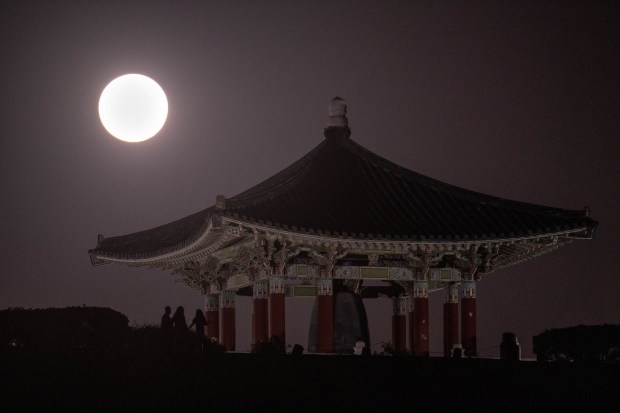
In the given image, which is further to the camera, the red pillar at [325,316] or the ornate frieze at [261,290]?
the ornate frieze at [261,290]

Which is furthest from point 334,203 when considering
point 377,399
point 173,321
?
point 377,399

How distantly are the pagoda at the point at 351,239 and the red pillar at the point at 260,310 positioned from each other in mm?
32

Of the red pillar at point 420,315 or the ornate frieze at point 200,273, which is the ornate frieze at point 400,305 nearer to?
the red pillar at point 420,315

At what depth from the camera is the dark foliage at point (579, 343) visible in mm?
35875

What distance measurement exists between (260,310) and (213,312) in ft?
17.0

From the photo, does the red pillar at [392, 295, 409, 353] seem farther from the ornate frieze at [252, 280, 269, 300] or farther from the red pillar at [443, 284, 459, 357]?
the ornate frieze at [252, 280, 269, 300]

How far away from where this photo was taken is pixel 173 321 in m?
33.0

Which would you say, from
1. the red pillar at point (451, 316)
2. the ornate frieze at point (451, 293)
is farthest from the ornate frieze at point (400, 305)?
the ornate frieze at point (451, 293)

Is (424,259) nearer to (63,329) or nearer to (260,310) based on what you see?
(260,310)

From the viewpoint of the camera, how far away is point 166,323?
32562 millimetres

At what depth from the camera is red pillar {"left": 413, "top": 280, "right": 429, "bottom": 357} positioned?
37.9 m

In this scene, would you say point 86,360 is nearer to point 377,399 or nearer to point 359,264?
point 377,399

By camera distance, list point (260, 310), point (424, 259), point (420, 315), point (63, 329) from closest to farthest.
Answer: point (63, 329) < point (424, 259) < point (420, 315) < point (260, 310)

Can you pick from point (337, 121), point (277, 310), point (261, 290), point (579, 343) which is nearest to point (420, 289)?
point (277, 310)
